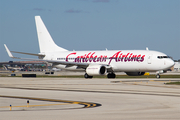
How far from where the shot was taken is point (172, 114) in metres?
13.7

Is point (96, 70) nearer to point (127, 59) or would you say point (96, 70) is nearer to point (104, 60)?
point (104, 60)

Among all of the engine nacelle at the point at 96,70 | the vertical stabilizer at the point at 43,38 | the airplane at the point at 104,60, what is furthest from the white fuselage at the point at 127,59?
the vertical stabilizer at the point at 43,38

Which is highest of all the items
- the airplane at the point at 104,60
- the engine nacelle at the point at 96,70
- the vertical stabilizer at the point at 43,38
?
the vertical stabilizer at the point at 43,38

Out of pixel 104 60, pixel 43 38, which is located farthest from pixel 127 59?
pixel 43 38

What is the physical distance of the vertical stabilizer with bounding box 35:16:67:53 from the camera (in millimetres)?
64688

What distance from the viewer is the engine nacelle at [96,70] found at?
2077 inches

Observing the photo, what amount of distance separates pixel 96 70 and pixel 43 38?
685 inches

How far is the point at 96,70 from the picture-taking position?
52844 mm

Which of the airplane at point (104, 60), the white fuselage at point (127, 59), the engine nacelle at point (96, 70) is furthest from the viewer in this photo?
the engine nacelle at point (96, 70)

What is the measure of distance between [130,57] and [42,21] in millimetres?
21975

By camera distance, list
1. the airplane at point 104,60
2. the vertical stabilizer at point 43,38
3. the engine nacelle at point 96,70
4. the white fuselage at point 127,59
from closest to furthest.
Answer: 1. the white fuselage at point 127,59
2. the airplane at point 104,60
3. the engine nacelle at point 96,70
4. the vertical stabilizer at point 43,38

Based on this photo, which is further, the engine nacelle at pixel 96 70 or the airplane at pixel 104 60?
the engine nacelle at pixel 96 70

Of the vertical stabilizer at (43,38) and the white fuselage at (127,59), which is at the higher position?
the vertical stabilizer at (43,38)

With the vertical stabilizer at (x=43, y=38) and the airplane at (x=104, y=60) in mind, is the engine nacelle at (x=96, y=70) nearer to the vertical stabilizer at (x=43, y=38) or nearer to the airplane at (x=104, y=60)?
the airplane at (x=104, y=60)
